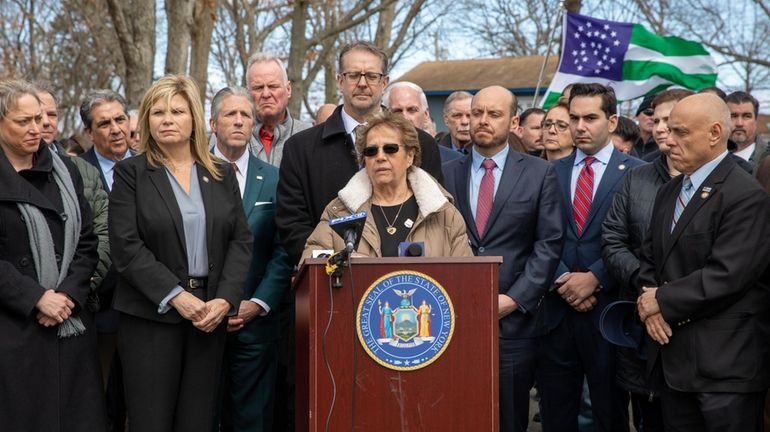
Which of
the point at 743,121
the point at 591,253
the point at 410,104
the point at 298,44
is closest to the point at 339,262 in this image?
the point at 591,253

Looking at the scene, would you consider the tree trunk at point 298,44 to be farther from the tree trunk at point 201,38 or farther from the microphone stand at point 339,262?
the microphone stand at point 339,262

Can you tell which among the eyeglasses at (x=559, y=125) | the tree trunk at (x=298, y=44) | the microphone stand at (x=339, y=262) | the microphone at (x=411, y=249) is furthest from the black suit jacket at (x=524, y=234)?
the tree trunk at (x=298, y=44)

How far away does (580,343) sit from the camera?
20.5 ft

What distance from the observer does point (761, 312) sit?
4.95 m

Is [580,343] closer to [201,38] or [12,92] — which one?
[12,92]

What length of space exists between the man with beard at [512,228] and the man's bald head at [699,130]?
3.16 ft

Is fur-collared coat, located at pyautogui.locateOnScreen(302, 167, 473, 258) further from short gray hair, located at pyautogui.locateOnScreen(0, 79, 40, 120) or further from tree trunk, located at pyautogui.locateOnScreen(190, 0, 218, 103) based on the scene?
tree trunk, located at pyautogui.locateOnScreen(190, 0, 218, 103)

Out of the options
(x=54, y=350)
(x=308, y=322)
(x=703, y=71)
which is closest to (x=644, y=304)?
(x=308, y=322)

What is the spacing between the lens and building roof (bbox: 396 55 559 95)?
39041mm

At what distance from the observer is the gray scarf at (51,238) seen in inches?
204

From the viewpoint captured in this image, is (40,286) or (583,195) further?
(583,195)

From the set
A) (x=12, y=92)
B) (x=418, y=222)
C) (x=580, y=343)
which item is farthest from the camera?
(x=580, y=343)

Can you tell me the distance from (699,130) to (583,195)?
1.47 meters

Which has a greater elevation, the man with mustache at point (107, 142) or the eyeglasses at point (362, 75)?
the eyeglasses at point (362, 75)
